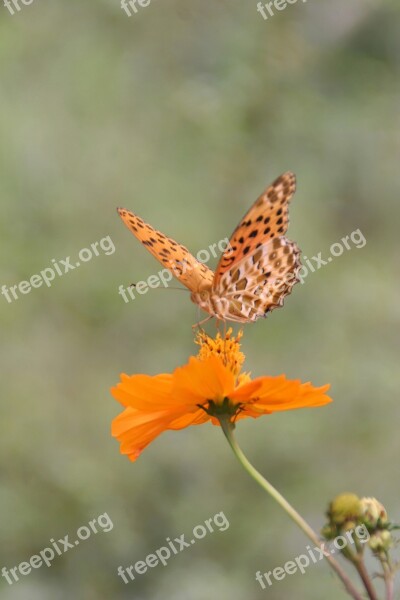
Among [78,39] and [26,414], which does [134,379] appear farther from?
[78,39]

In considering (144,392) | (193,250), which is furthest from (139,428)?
(193,250)

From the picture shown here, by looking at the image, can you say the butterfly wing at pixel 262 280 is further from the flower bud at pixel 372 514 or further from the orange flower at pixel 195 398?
the flower bud at pixel 372 514

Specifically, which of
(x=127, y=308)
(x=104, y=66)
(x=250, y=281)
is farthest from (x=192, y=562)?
(x=104, y=66)

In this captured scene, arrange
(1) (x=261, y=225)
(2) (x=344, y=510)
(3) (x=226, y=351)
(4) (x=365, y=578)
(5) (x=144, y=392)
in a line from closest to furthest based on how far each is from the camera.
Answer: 1. (4) (x=365, y=578)
2. (2) (x=344, y=510)
3. (5) (x=144, y=392)
4. (3) (x=226, y=351)
5. (1) (x=261, y=225)

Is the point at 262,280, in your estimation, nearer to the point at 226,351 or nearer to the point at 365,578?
the point at 226,351

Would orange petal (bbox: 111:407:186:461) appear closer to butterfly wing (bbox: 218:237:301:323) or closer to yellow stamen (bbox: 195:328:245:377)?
yellow stamen (bbox: 195:328:245:377)

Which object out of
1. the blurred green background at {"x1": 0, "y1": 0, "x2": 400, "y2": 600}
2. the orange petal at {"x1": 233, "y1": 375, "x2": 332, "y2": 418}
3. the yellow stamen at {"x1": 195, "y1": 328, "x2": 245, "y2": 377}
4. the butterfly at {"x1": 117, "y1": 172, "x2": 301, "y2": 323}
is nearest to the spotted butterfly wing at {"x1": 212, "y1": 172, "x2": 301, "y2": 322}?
the butterfly at {"x1": 117, "y1": 172, "x2": 301, "y2": 323}

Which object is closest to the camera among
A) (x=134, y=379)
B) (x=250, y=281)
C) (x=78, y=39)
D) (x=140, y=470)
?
(x=134, y=379)
